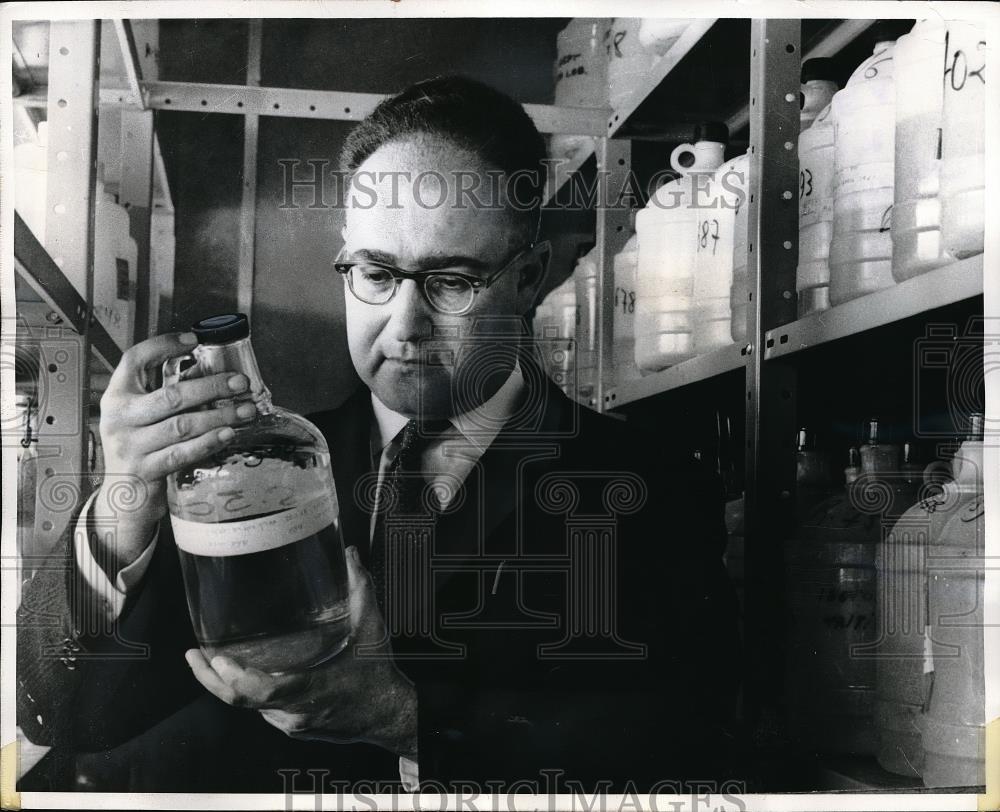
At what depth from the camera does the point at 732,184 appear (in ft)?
4.05

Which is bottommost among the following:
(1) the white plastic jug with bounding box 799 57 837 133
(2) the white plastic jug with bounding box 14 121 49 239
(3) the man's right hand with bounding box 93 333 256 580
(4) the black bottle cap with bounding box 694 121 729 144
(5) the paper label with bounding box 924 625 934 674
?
(5) the paper label with bounding box 924 625 934 674

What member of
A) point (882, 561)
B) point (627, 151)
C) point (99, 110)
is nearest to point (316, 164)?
point (99, 110)

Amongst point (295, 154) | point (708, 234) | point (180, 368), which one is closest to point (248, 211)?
point (295, 154)

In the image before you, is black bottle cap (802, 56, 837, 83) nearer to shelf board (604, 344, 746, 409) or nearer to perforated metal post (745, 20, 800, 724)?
perforated metal post (745, 20, 800, 724)

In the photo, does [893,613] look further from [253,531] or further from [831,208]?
[253,531]

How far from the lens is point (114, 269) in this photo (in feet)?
4.06

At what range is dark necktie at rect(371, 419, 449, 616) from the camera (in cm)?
123

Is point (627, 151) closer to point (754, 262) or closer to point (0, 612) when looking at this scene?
point (754, 262)

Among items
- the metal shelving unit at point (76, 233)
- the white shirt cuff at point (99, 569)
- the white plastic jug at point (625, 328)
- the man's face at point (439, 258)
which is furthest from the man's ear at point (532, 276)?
the white shirt cuff at point (99, 569)

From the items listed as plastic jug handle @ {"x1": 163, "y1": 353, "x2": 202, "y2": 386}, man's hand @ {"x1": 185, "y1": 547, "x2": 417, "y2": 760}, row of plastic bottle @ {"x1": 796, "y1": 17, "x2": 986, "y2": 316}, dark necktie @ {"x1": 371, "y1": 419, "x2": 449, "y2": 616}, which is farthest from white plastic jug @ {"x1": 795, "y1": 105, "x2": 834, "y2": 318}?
plastic jug handle @ {"x1": 163, "y1": 353, "x2": 202, "y2": 386}

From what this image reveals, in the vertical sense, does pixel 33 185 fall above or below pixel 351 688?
above

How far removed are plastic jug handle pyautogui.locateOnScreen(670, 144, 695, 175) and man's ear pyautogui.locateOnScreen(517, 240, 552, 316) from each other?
19 centimetres

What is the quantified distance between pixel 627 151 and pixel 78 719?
38.4 inches

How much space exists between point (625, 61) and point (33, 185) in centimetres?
76
